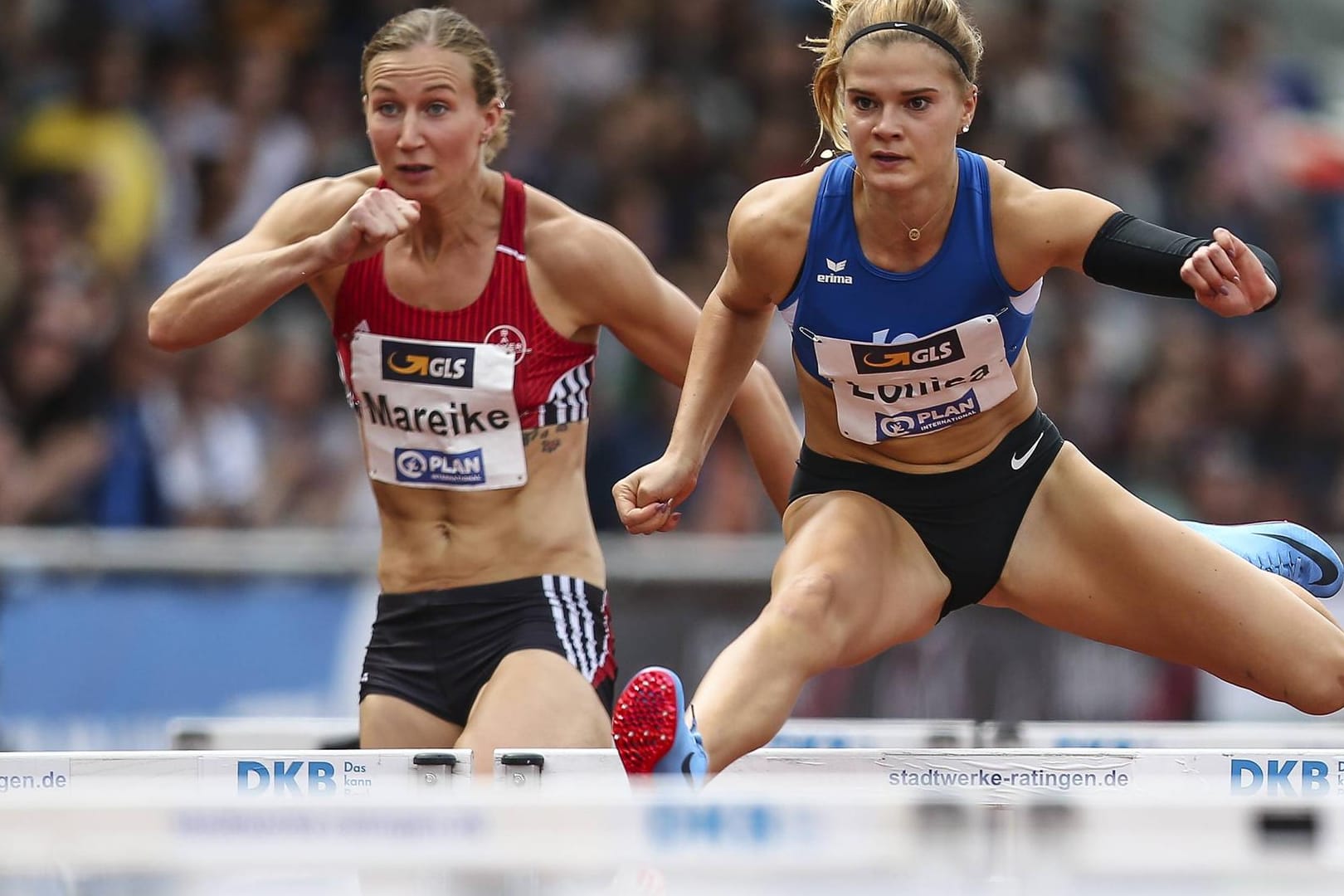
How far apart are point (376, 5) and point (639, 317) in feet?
19.7

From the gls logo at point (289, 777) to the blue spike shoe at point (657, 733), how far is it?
0.94m

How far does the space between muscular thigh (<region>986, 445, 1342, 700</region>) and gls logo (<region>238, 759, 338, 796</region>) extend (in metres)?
1.64

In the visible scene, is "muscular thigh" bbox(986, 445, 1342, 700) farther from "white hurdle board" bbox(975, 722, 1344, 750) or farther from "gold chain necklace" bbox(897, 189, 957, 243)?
"white hurdle board" bbox(975, 722, 1344, 750)

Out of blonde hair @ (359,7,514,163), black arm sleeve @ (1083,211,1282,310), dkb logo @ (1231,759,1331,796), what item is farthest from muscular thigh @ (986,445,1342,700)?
blonde hair @ (359,7,514,163)

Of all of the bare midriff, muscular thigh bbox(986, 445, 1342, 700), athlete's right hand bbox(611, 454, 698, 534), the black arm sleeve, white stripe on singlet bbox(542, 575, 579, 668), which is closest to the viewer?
the black arm sleeve

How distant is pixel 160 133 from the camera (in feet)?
32.6

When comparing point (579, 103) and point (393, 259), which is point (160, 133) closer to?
point (579, 103)

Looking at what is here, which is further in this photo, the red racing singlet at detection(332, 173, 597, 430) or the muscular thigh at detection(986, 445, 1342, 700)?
the red racing singlet at detection(332, 173, 597, 430)

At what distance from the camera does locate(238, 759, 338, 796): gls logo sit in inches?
175

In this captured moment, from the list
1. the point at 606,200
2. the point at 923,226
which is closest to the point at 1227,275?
the point at 923,226

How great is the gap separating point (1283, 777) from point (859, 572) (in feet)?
3.88

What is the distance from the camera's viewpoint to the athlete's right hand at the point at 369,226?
4.50 metres

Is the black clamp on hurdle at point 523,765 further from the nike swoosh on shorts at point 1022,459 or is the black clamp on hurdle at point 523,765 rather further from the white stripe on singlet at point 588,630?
the nike swoosh on shorts at point 1022,459

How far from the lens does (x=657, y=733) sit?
3754 millimetres
